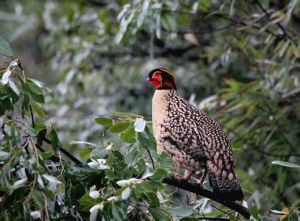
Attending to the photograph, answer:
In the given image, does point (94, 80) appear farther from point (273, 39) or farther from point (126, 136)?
point (126, 136)

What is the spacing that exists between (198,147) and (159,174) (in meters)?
0.56

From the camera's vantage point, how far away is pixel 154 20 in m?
5.38

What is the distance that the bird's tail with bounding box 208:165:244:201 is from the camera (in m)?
3.33

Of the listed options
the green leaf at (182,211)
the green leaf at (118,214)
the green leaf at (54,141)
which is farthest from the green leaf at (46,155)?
the green leaf at (182,211)

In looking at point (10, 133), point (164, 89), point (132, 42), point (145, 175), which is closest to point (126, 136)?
point (145, 175)

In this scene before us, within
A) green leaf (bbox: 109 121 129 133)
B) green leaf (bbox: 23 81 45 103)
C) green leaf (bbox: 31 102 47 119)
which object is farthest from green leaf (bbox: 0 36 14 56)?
green leaf (bbox: 109 121 129 133)

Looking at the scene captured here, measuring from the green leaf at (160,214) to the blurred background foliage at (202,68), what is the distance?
1750 millimetres

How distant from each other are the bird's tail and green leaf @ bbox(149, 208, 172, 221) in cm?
47

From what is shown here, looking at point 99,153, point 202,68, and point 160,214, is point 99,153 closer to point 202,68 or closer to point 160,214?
point 160,214

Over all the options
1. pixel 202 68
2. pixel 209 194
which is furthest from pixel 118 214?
pixel 202 68

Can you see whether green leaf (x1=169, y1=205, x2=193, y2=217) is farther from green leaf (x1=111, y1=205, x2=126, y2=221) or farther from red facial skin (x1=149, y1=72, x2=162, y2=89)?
red facial skin (x1=149, y1=72, x2=162, y2=89)

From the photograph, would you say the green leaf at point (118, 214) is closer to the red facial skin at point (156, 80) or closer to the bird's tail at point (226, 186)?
the bird's tail at point (226, 186)

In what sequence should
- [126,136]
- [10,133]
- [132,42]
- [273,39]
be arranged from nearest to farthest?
[10,133] < [126,136] < [273,39] < [132,42]

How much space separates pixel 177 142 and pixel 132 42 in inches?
140
